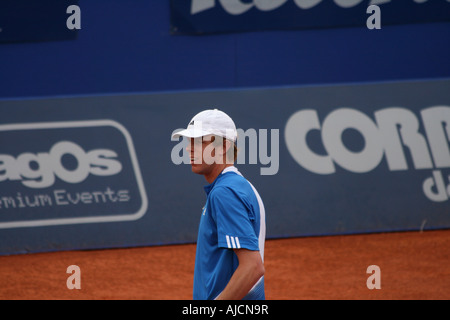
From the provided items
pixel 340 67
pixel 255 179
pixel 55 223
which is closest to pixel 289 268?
pixel 255 179

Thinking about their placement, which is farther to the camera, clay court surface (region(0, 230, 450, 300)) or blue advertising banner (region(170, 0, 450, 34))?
blue advertising banner (region(170, 0, 450, 34))

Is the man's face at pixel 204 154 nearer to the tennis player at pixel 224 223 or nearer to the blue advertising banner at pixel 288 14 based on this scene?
the tennis player at pixel 224 223

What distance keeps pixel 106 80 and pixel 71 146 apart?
1715 millimetres

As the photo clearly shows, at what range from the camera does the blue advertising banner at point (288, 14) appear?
9758mm

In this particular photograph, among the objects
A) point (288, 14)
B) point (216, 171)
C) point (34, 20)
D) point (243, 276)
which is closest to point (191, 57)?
point (288, 14)

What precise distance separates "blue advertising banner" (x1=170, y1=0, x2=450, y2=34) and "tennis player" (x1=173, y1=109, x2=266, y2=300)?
22.1 ft

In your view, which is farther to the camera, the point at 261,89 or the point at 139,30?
the point at 139,30

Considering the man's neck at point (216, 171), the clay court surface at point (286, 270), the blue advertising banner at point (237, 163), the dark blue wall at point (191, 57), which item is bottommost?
the clay court surface at point (286, 270)

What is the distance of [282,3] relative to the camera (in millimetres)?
9766

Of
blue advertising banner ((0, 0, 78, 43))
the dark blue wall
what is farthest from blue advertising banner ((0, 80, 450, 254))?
blue advertising banner ((0, 0, 78, 43))

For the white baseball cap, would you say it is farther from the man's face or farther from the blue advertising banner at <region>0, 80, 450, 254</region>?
the blue advertising banner at <region>0, 80, 450, 254</region>

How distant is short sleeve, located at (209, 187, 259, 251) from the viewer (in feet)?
9.81

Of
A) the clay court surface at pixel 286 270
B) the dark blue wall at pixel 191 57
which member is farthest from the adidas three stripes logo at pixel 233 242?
the dark blue wall at pixel 191 57

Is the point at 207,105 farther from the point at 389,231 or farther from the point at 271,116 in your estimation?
the point at 389,231
